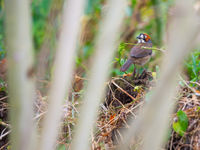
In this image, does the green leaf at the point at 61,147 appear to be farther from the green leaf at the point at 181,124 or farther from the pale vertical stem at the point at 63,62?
the pale vertical stem at the point at 63,62

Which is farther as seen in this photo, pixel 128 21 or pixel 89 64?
pixel 128 21

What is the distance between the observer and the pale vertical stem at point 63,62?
1184 mm

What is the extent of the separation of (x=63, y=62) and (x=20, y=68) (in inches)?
6.7

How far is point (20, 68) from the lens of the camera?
1.19 metres

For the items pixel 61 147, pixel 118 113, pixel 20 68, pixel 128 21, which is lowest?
pixel 61 147

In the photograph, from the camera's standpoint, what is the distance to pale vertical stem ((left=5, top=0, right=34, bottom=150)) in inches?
45.6

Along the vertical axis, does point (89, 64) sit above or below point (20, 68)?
below

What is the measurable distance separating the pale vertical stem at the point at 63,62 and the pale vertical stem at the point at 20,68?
9 centimetres

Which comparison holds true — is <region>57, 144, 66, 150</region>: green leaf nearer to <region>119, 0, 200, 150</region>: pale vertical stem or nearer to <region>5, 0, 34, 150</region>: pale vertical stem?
<region>5, 0, 34, 150</region>: pale vertical stem

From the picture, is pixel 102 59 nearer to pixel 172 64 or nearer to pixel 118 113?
pixel 172 64

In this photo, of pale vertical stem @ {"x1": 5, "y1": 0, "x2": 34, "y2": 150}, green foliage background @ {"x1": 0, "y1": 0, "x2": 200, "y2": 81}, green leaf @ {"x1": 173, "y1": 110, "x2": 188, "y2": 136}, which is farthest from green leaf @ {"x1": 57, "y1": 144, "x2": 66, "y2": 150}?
green foliage background @ {"x1": 0, "y1": 0, "x2": 200, "y2": 81}

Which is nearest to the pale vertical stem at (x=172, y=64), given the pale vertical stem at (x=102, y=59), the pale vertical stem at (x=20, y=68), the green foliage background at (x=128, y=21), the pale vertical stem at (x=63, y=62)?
the pale vertical stem at (x=102, y=59)

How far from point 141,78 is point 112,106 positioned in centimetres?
40

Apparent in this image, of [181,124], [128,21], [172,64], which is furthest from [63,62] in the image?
[128,21]
